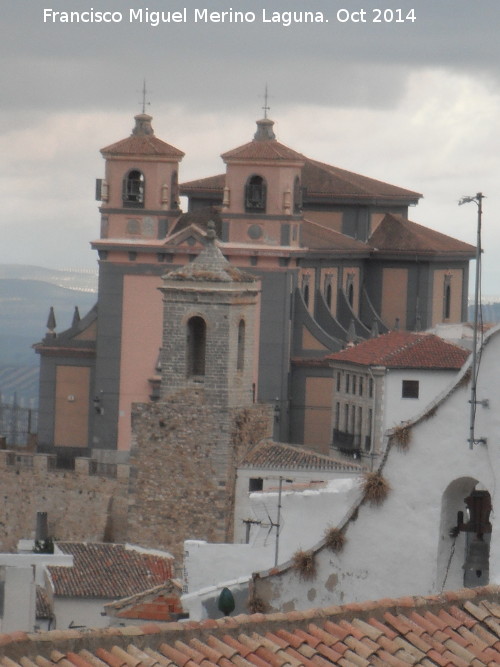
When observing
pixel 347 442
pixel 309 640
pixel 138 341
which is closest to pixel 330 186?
pixel 138 341

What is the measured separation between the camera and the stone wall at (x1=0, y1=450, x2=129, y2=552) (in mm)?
79625

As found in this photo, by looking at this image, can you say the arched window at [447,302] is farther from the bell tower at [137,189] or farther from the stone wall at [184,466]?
the stone wall at [184,466]

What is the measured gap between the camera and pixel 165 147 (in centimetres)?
8650

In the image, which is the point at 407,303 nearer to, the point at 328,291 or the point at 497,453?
the point at 328,291

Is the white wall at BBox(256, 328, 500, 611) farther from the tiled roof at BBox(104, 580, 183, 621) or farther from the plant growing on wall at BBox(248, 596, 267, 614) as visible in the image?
the tiled roof at BBox(104, 580, 183, 621)

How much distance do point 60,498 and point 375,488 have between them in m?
52.4

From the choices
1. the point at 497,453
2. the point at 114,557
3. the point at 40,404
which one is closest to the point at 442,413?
the point at 497,453

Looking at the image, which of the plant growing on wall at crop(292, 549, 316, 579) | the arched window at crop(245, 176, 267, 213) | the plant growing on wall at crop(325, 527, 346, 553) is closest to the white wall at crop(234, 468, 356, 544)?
the arched window at crop(245, 176, 267, 213)

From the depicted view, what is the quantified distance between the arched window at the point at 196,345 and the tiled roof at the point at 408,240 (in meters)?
21.3

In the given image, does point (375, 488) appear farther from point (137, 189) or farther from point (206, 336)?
point (137, 189)

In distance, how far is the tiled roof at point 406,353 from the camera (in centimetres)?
7238

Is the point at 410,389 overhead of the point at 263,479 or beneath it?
overhead

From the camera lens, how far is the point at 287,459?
69125mm

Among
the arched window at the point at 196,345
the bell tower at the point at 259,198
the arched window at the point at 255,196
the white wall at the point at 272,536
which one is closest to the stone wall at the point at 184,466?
the arched window at the point at 196,345
